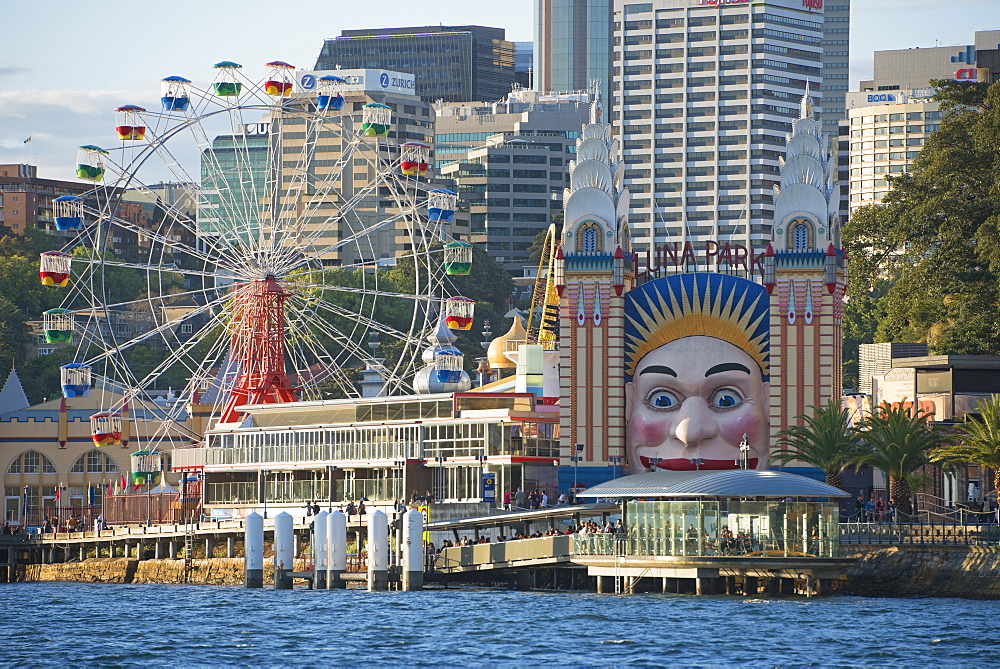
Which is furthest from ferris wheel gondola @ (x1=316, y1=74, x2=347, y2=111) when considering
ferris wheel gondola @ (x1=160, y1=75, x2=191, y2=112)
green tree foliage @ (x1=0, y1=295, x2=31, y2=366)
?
green tree foliage @ (x1=0, y1=295, x2=31, y2=366)

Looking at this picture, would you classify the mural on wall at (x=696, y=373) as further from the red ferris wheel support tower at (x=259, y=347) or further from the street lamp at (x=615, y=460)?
the red ferris wheel support tower at (x=259, y=347)

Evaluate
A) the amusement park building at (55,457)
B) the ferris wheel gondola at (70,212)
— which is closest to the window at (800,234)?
the ferris wheel gondola at (70,212)

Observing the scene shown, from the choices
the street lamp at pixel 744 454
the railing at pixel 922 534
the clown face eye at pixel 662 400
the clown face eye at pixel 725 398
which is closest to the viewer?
the railing at pixel 922 534

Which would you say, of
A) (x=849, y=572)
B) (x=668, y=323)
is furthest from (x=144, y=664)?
(x=668, y=323)

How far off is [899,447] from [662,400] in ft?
40.9

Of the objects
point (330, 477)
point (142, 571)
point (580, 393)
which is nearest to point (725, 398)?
point (580, 393)

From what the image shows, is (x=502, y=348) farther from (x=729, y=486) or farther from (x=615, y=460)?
(x=729, y=486)

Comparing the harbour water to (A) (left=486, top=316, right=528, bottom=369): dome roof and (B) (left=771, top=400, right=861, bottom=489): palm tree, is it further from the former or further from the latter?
(A) (left=486, top=316, right=528, bottom=369): dome roof

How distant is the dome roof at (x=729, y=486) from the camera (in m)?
78.0

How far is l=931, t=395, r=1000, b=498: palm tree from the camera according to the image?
3287 inches

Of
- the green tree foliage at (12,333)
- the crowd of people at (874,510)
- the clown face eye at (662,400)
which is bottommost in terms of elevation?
the crowd of people at (874,510)

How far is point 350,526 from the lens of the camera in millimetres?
97500

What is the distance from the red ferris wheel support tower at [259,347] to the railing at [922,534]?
39694mm

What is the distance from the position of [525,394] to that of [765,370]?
13.6 m
